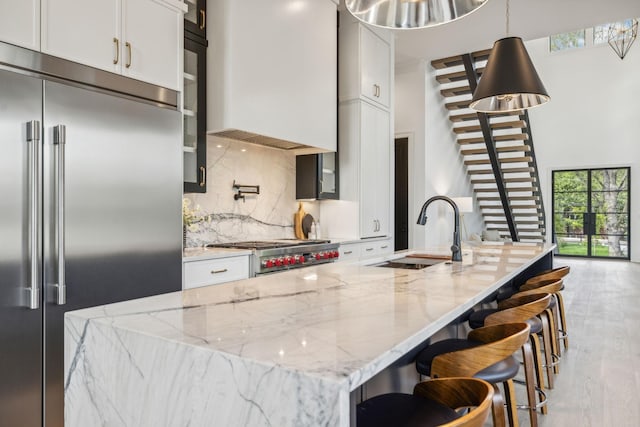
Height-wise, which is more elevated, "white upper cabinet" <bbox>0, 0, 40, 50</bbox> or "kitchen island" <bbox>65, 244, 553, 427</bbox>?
"white upper cabinet" <bbox>0, 0, 40, 50</bbox>

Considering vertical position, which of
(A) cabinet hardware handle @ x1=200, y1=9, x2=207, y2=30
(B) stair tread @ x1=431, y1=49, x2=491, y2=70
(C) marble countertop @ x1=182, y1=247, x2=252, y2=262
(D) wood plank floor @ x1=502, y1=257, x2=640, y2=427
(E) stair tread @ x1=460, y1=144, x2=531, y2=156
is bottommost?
(D) wood plank floor @ x1=502, y1=257, x2=640, y2=427

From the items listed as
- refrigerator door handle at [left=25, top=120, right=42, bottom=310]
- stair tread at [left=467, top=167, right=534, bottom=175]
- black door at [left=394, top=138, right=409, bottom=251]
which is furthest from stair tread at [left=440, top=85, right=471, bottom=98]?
refrigerator door handle at [left=25, top=120, right=42, bottom=310]

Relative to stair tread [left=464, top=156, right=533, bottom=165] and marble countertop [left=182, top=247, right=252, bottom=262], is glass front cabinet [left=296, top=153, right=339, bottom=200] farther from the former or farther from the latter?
stair tread [left=464, top=156, right=533, bottom=165]

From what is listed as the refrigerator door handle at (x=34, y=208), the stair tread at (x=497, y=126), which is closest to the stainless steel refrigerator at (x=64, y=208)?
the refrigerator door handle at (x=34, y=208)

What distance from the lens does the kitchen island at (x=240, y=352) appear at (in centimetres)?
87

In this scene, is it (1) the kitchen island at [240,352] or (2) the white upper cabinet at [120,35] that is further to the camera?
(2) the white upper cabinet at [120,35]

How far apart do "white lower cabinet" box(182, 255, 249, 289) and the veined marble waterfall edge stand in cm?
142

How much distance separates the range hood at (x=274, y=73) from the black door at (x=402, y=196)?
9.18ft

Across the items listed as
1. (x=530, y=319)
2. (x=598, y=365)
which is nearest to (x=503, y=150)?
(x=598, y=365)

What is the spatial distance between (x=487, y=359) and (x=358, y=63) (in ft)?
12.1

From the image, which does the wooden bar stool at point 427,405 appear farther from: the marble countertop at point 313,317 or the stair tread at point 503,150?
the stair tread at point 503,150

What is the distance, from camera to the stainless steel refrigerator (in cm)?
183

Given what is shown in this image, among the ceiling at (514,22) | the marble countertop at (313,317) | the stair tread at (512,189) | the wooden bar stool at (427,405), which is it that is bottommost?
the wooden bar stool at (427,405)

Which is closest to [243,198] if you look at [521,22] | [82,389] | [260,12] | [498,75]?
[260,12]
